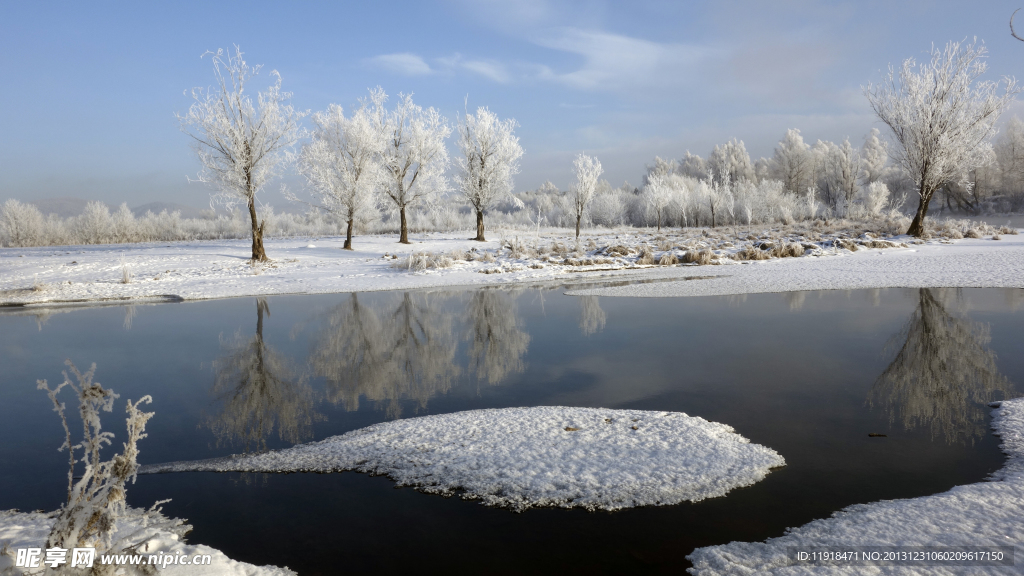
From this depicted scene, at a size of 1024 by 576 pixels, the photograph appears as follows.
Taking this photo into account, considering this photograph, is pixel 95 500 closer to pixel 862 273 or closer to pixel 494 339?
pixel 494 339

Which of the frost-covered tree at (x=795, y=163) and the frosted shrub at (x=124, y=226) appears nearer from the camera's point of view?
the frosted shrub at (x=124, y=226)

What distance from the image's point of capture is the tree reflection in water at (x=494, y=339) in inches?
265

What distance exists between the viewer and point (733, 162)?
2847 inches

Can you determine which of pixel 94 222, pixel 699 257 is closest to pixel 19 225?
pixel 94 222

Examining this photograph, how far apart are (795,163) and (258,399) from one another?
2830 inches

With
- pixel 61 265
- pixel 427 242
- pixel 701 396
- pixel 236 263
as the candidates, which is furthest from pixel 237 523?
pixel 427 242

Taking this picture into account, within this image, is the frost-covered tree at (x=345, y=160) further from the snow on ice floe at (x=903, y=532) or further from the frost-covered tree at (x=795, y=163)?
the frost-covered tree at (x=795, y=163)

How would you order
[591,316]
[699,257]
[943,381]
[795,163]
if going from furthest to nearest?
[795,163]
[699,257]
[591,316]
[943,381]

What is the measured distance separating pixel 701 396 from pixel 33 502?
540 centimetres

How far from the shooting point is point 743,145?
73.9m

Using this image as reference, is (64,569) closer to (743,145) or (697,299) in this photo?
(697,299)

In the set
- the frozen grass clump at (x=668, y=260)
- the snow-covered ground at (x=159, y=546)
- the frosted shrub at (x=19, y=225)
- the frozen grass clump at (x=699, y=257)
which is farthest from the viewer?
the frosted shrub at (x=19, y=225)

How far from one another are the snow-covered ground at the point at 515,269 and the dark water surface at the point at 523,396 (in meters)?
2.82

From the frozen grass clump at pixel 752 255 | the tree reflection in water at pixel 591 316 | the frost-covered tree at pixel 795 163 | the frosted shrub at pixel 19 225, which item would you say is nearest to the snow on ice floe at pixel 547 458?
the tree reflection in water at pixel 591 316
